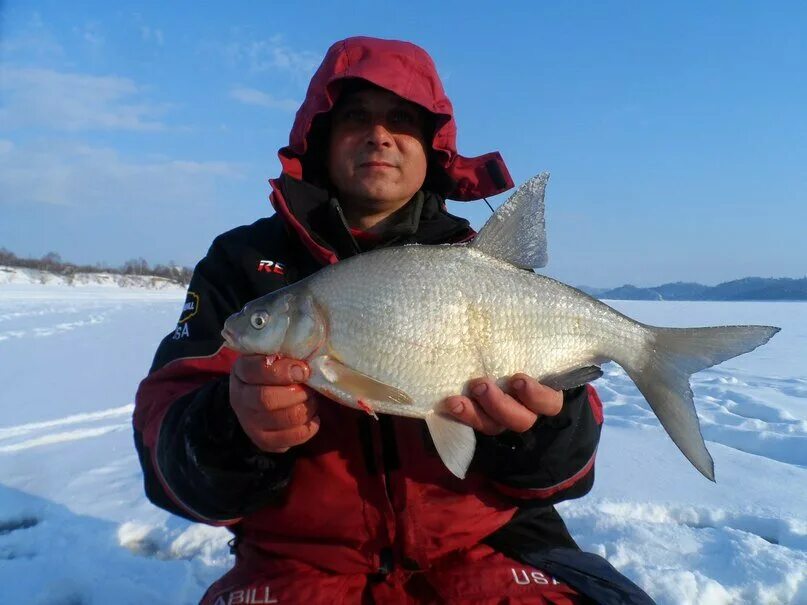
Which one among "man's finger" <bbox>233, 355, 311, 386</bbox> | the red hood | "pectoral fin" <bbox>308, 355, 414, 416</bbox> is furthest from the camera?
the red hood

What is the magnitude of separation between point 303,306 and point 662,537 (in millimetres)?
2188

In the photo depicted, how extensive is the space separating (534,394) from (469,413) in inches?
8.4

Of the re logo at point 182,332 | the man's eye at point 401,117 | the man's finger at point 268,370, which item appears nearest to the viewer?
the man's finger at point 268,370

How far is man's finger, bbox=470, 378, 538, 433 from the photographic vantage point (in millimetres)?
1652

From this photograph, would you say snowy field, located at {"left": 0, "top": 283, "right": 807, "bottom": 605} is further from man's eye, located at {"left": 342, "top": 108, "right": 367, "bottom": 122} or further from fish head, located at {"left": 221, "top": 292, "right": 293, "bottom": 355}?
man's eye, located at {"left": 342, "top": 108, "right": 367, "bottom": 122}

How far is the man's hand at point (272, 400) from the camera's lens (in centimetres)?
149

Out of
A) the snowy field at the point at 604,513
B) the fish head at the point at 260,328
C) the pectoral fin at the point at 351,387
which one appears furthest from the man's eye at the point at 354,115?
the snowy field at the point at 604,513

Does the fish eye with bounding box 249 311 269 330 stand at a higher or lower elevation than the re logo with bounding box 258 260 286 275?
lower

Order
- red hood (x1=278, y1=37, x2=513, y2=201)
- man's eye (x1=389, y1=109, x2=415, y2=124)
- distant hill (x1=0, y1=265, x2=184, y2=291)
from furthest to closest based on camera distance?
distant hill (x1=0, y1=265, x2=184, y2=291) < man's eye (x1=389, y1=109, x2=415, y2=124) < red hood (x1=278, y1=37, x2=513, y2=201)

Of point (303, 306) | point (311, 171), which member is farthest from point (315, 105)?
point (303, 306)

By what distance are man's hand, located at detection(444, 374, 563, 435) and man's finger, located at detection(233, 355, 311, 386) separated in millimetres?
492

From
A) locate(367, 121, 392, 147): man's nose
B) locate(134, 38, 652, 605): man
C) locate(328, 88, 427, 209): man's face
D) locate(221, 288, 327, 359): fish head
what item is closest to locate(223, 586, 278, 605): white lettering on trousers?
locate(134, 38, 652, 605): man

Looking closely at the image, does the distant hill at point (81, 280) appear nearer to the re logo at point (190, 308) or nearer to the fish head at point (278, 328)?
the re logo at point (190, 308)

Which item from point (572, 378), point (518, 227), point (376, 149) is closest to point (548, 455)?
point (572, 378)
